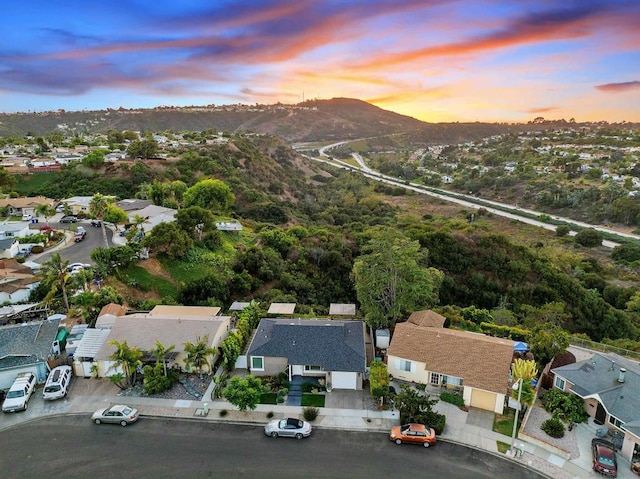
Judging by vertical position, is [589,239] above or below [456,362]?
below

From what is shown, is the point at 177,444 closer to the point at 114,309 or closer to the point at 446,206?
the point at 114,309

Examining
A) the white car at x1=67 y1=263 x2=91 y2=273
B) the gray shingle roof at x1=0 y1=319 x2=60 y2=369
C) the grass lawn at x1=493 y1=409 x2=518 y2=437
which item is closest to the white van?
the gray shingle roof at x1=0 y1=319 x2=60 y2=369

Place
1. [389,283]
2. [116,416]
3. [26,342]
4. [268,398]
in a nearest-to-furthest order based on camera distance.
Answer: [116,416] < [268,398] < [26,342] < [389,283]

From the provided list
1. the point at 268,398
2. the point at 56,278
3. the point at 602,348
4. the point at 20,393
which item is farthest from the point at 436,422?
the point at 56,278

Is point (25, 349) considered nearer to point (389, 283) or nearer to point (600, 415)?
point (389, 283)

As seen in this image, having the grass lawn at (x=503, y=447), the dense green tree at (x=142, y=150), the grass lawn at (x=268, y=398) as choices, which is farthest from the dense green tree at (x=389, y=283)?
the dense green tree at (x=142, y=150)

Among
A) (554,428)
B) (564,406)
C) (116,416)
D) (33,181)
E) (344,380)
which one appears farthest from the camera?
(33,181)

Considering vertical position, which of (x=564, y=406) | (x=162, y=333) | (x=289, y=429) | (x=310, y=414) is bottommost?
(x=289, y=429)
